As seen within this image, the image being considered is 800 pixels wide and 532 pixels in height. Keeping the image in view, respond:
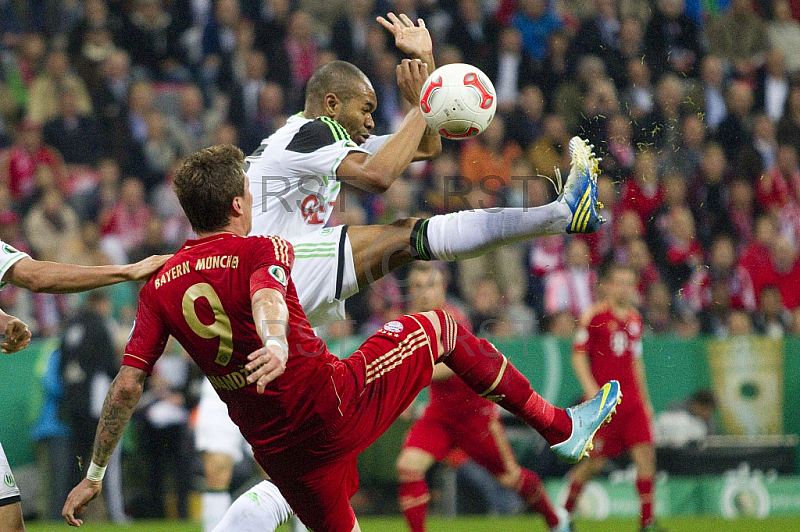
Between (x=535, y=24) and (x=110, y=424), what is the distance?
1031 cm

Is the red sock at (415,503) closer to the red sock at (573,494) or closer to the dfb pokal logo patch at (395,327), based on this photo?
the red sock at (573,494)

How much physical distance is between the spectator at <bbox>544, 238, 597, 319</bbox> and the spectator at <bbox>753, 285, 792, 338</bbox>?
2073 mm

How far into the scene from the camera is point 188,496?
11211mm

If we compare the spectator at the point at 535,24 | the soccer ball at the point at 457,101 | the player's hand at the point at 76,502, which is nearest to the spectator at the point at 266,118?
the spectator at the point at 535,24

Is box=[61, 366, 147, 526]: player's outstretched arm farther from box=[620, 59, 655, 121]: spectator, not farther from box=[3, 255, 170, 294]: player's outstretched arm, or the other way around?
box=[620, 59, 655, 121]: spectator

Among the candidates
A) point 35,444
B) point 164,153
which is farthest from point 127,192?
point 35,444

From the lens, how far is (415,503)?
8.60 m

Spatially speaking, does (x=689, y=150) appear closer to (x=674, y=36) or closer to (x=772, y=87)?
(x=674, y=36)

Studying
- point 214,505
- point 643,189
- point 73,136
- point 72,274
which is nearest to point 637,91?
point 643,189

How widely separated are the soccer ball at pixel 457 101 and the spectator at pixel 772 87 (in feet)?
27.1

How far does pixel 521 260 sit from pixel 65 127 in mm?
5736

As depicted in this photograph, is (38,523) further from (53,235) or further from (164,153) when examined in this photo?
(164,153)

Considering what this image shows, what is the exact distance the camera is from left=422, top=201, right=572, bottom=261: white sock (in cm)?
570

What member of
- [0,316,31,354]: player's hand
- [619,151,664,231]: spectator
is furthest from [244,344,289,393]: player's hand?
[619,151,664,231]: spectator
